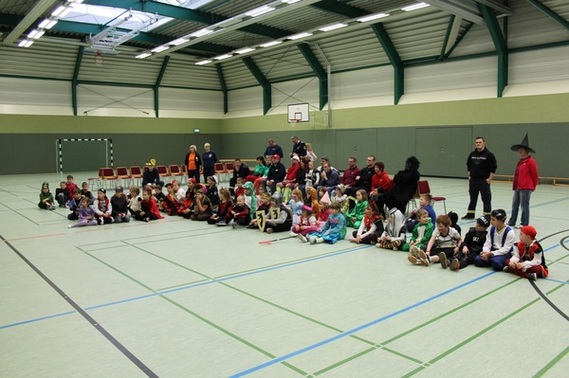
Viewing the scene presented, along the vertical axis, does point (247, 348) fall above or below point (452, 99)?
below

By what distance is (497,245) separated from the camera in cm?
664

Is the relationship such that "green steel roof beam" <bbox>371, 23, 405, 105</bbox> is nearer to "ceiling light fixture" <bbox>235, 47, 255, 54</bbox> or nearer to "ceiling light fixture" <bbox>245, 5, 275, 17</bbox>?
"ceiling light fixture" <bbox>245, 5, 275, 17</bbox>

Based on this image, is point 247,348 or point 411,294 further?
point 411,294

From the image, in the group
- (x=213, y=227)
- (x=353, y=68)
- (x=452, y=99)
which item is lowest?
(x=213, y=227)

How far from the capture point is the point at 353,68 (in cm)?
2514

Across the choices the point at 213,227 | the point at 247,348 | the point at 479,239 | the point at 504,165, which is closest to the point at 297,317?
the point at 247,348

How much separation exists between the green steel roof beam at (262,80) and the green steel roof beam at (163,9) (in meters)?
8.73

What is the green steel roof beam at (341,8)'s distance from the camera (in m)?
18.4

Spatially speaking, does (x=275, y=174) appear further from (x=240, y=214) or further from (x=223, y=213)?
(x=240, y=214)

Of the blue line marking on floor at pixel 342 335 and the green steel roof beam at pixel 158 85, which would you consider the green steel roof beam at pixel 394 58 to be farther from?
the blue line marking on floor at pixel 342 335

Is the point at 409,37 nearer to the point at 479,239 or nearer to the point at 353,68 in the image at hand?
the point at 353,68

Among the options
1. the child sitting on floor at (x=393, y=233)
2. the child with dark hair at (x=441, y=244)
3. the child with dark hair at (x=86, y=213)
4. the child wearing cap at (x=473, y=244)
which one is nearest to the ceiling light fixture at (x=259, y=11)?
the child with dark hair at (x=86, y=213)

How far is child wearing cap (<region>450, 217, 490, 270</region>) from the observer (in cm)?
678

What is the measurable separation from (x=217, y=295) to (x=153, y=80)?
27.1 m
